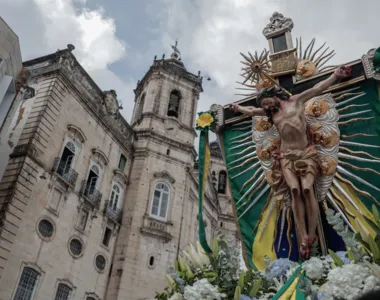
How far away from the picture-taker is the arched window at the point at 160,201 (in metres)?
22.1

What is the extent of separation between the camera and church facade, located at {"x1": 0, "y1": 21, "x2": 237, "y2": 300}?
623 inches

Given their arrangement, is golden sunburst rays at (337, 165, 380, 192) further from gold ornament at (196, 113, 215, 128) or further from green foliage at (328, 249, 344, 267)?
gold ornament at (196, 113, 215, 128)

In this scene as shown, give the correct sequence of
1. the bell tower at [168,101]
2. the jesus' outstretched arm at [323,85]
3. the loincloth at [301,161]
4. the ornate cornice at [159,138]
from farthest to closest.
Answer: the bell tower at [168,101] → the ornate cornice at [159,138] → the jesus' outstretched arm at [323,85] → the loincloth at [301,161]

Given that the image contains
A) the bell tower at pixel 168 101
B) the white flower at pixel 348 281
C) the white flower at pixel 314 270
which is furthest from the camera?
the bell tower at pixel 168 101

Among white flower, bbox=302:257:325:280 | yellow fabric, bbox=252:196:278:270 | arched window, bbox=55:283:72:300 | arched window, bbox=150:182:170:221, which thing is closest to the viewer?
white flower, bbox=302:257:325:280

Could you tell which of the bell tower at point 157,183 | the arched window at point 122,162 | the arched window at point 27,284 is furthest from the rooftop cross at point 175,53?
the arched window at point 27,284

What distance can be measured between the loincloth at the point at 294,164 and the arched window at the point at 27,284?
41.9 feet

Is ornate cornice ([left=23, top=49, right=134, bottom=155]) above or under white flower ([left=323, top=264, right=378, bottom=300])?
above

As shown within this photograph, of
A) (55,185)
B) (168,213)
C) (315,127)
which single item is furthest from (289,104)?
(168,213)

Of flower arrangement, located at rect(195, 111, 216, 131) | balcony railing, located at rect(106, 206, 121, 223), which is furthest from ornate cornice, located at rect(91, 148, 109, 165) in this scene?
flower arrangement, located at rect(195, 111, 216, 131)

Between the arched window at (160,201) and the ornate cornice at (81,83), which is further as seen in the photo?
the arched window at (160,201)

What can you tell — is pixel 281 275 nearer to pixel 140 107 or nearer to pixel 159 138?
pixel 159 138

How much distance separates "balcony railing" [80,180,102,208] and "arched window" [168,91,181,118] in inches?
334

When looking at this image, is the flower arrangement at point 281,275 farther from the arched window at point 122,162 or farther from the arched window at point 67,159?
the arched window at point 122,162
